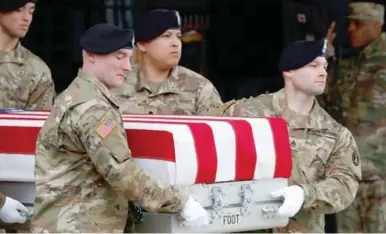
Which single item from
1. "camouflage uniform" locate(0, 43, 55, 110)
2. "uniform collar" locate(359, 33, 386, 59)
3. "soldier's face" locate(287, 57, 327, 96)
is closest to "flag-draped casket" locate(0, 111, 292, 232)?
"soldier's face" locate(287, 57, 327, 96)

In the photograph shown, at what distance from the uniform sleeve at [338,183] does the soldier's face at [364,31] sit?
6.46 ft

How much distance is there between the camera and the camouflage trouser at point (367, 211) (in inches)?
301

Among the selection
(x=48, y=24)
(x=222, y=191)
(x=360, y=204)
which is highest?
(x=48, y=24)

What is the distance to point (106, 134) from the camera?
494 cm

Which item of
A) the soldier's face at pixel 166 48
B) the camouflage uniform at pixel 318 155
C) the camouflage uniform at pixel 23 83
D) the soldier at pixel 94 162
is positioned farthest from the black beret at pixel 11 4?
the soldier at pixel 94 162

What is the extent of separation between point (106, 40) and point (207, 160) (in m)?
0.60

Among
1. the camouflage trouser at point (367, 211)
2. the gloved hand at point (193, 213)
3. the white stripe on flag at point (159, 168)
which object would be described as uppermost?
the white stripe on flag at point (159, 168)

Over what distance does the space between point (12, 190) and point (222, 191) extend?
92 cm

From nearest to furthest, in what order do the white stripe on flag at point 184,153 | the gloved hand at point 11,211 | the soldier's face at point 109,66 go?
the white stripe on flag at point 184,153, the soldier's face at point 109,66, the gloved hand at point 11,211

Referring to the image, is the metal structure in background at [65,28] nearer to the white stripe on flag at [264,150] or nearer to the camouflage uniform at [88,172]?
the white stripe on flag at [264,150]

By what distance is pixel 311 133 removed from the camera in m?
5.90

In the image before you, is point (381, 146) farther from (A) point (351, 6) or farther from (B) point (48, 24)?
(B) point (48, 24)

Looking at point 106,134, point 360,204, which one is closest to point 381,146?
point 360,204

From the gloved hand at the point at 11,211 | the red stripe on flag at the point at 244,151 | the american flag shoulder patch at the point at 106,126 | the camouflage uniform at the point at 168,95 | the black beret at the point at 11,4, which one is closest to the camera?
the american flag shoulder patch at the point at 106,126
